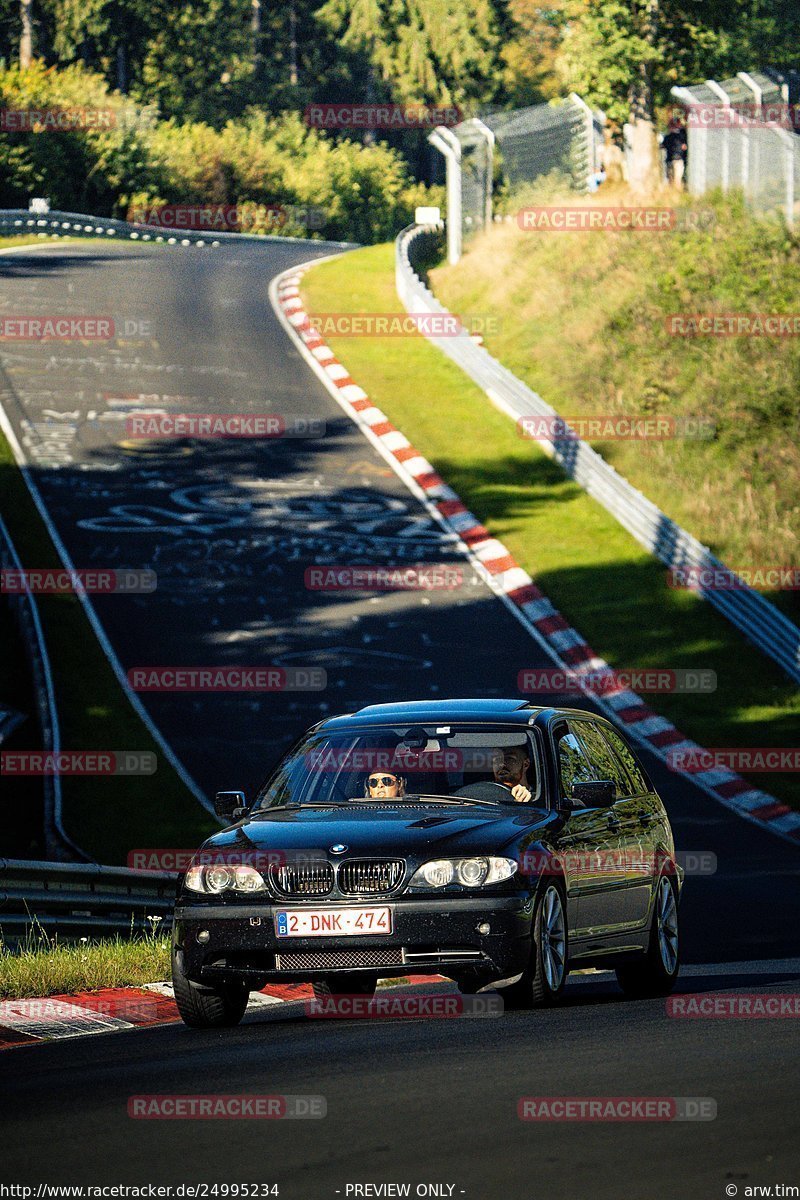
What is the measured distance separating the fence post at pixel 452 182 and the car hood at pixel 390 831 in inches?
1368

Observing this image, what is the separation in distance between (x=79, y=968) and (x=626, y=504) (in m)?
20.7

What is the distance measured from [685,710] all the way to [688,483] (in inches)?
349

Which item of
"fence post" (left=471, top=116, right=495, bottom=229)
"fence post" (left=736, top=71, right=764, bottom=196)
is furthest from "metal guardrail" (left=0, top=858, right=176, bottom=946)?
"fence post" (left=471, top=116, right=495, bottom=229)

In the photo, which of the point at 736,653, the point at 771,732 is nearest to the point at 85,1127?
the point at 771,732

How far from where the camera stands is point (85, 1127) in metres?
6.44

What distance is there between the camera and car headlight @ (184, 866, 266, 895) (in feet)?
30.0

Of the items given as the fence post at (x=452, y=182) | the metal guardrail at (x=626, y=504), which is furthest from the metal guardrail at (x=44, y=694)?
the fence post at (x=452, y=182)

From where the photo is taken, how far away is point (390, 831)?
361 inches

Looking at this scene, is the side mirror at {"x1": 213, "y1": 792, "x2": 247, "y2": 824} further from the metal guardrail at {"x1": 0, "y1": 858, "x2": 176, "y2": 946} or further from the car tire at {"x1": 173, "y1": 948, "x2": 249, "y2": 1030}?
the metal guardrail at {"x1": 0, "y1": 858, "x2": 176, "y2": 946}

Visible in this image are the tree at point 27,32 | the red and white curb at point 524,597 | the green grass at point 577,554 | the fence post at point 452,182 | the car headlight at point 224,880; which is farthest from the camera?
the tree at point 27,32

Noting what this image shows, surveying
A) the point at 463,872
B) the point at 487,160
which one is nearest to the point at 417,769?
the point at 463,872

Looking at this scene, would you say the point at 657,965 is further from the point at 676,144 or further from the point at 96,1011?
the point at 676,144

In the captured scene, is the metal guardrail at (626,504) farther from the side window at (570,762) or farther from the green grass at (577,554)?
A: the side window at (570,762)

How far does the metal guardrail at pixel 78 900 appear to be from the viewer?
12.2 m
